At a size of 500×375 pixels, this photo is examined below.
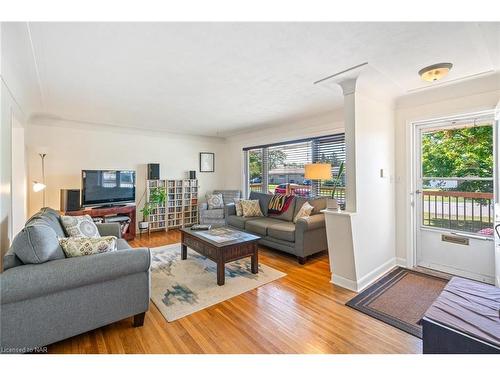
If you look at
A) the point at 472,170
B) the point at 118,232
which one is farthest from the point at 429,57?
the point at 118,232

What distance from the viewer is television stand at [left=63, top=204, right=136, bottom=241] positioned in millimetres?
4158

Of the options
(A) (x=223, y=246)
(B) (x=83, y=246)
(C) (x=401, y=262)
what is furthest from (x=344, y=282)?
(B) (x=83, y=246)

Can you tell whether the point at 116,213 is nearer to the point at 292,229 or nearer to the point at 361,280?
the point at 292,229

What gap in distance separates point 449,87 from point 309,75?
1705 mm

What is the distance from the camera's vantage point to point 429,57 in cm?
213

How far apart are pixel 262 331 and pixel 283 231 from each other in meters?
1.77

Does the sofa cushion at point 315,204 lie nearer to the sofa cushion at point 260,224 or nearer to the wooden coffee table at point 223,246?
the sofa cushion at point 260,224

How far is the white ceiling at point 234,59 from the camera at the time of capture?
5.65 ft

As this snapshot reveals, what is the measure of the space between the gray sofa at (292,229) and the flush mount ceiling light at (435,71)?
2.08 m

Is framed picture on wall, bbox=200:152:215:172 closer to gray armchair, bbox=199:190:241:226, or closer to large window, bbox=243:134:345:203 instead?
large window, bbox=243:134:345:203

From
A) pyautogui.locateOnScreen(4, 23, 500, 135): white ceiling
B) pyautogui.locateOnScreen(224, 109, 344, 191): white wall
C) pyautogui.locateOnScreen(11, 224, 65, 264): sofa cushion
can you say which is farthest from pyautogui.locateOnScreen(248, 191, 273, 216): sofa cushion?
pyautogui.locateOnScreen(11, 224, 65, 264): sofa cushion

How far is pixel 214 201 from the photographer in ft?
18.6

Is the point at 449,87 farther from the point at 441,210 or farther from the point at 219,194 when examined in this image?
the point at 219,194

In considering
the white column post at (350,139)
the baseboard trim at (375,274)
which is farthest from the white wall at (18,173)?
the baseboard trim at (375,274)
